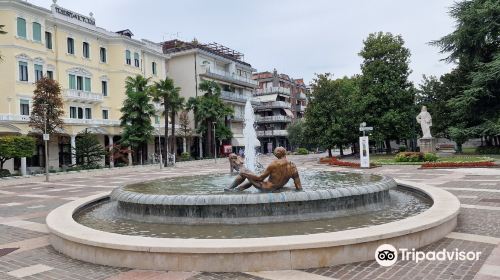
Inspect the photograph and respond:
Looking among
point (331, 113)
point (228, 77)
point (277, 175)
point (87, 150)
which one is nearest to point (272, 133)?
point (228, 77)

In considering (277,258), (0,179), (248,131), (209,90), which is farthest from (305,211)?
(209,90)

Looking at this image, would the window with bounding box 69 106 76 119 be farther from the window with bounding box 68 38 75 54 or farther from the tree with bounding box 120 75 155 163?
the window with bounding box 68 38 75 54

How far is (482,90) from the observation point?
36.5 metres

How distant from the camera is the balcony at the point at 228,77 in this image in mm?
58259

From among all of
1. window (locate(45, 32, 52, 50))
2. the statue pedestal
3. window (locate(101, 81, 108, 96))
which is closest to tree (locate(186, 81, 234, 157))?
window (locate(101, 81, 108, 96))

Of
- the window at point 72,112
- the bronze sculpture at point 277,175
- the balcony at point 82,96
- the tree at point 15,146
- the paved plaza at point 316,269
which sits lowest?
the paved plaza at point 316,269

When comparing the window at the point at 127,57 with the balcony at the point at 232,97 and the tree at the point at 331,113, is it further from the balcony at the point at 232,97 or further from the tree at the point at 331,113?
the tree at the point at 331,113

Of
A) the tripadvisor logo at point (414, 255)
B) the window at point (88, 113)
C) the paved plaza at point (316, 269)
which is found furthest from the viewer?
the window at point (88, 113)

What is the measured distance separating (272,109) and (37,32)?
4850 centimetres

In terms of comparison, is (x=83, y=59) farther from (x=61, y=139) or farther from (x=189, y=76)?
(x=189, y=76)

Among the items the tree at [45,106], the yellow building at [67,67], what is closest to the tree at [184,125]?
the yellow building at [67,67]

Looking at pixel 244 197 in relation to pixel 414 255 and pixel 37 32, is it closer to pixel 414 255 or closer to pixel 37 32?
pixel 414 255

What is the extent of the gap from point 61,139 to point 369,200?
1434 inches

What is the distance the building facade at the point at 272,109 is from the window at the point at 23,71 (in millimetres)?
43074
